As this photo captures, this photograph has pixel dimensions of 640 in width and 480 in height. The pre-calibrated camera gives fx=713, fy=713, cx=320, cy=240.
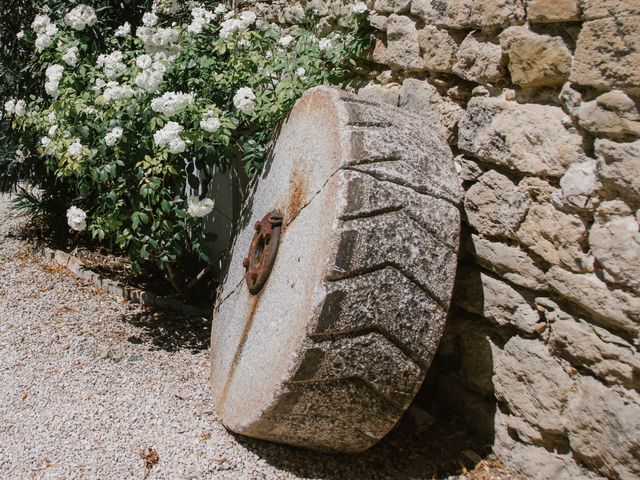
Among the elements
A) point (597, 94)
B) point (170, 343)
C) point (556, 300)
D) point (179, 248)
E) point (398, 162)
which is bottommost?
point (170, 343)

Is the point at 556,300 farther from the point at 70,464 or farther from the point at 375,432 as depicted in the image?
the point at 70,464

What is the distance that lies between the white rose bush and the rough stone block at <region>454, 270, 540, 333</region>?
1143mm

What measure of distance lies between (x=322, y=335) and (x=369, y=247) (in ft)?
0.99

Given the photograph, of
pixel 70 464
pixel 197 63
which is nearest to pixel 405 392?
pixel 70 464

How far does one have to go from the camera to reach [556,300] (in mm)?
2342

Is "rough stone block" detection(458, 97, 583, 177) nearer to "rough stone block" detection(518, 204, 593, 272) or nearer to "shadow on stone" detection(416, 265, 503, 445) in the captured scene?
"rough stone block" detection(518, 204, 593, 272)

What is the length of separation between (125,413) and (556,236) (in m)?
1.81

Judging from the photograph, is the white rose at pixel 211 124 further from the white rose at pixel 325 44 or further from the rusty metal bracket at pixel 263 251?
the white rose at pixel 325 44

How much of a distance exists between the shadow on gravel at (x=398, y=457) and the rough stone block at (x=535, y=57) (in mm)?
1359

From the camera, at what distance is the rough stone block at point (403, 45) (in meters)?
2.93

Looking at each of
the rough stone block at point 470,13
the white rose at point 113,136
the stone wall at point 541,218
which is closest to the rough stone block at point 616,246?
the stone wall at point 541,218

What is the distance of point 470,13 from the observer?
2.59 m

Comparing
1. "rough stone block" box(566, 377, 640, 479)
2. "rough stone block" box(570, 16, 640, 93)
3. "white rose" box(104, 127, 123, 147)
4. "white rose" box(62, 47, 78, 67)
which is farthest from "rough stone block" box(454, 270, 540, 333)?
"white rose" box(62, 47, 78, 67)

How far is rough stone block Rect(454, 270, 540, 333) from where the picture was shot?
2.46 metres
